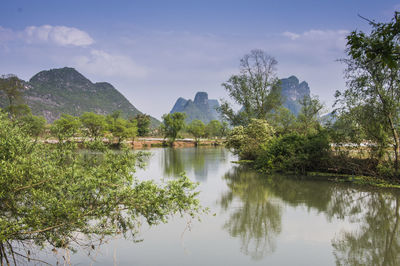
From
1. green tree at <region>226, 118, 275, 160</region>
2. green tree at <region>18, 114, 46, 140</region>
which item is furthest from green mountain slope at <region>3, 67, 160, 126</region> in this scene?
green tree at <region>226, 118, 275, 160</region>

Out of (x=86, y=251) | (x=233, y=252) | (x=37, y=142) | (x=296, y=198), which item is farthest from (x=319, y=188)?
(x=37, y=142)

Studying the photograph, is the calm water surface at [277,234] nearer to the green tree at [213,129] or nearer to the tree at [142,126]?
the tree at [142,126]

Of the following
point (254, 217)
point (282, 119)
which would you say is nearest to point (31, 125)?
point (254, 217)

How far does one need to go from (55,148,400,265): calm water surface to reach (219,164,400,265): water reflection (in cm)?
2

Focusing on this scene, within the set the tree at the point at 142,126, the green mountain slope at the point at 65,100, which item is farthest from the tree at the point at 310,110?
the green mountain slope at the point at 65,100

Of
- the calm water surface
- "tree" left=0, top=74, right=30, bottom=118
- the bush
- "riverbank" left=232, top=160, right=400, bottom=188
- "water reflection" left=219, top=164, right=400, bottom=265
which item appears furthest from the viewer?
"tree" left=0, top=74, right=30, bottom=118

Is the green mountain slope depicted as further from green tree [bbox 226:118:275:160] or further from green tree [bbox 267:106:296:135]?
green tree [bbox 226:118:275:160]

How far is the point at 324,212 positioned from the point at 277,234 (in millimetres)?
3547

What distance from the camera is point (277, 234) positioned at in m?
9.30

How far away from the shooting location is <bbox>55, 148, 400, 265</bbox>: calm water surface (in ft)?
24.9

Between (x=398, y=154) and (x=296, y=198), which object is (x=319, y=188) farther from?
(x=398, y=154)

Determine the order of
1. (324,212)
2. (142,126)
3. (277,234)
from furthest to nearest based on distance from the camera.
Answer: (142,126) < (324,212) < (277,234)

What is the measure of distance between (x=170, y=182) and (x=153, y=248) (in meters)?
3.05

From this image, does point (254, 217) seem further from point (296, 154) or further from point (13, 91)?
point (13, 91)
